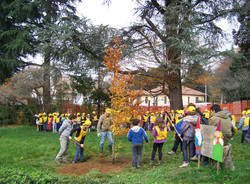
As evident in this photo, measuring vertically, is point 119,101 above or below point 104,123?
above

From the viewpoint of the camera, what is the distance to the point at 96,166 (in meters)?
7.71

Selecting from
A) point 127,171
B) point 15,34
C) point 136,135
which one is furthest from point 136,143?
point 15,34

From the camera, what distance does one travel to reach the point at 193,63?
12.2 meters

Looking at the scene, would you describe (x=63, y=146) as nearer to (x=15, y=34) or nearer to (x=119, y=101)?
(x=119, y=101)

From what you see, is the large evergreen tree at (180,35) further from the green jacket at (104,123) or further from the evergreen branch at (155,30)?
the green jacket at (104,123)

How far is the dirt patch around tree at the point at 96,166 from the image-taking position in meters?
7.15

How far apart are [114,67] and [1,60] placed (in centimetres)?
1657

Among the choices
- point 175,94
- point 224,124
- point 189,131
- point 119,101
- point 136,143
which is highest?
point 175,94

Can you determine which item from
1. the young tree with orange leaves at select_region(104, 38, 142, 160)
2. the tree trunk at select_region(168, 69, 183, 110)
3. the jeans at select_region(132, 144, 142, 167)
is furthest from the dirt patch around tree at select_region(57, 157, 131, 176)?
the tree trunk at select_region(168, 69, 183, 110)

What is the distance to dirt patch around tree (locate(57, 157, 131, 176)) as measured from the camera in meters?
7.15

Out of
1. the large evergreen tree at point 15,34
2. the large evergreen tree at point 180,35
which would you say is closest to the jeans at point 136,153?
the large evergreen tree at point 180,35

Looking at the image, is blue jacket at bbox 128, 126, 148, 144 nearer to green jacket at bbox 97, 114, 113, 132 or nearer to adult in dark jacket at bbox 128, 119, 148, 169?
adult in dark jacket at bbox 128, 119, 148, 169

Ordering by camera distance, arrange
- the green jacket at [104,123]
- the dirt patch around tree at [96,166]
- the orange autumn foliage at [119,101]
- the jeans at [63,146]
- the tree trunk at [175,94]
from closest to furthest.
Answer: the dirt patch around tree at [96,166]
the orange autumn foliage at [119,101]
the jeans at [63,146]
the green jacket at [104,123]
the tree trunk at [175,94]

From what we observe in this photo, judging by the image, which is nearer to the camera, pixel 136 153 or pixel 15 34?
pixel 136 153
